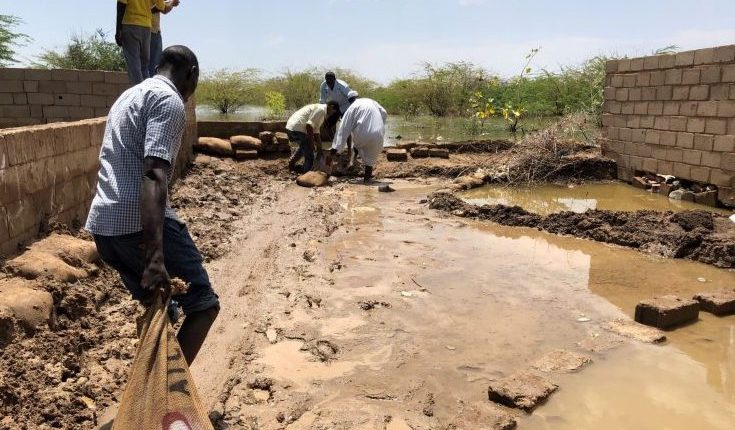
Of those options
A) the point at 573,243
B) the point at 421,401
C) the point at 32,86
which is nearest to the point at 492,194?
the point at 573,243

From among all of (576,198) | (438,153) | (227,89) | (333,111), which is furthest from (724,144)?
(227,89)

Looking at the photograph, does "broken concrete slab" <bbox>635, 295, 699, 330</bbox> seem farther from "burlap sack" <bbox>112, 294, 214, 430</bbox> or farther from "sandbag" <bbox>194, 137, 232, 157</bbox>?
"sandbag" <bbox>194, 137, 232, 157</bbox>

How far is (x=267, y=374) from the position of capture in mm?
3141

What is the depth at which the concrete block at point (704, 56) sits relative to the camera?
25.9 feet

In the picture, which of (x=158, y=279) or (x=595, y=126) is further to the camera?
(x=595, y=126)

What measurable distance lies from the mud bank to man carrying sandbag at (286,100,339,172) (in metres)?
2.79

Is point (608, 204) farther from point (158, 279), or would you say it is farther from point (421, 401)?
point (158, 279)

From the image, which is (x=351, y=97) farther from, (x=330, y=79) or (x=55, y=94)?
(x=55, y=94)

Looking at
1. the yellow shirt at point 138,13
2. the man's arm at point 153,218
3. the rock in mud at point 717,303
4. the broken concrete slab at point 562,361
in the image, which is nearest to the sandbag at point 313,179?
the yellow shirt at point 138,13

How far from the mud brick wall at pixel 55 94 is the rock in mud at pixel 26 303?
19.1ft

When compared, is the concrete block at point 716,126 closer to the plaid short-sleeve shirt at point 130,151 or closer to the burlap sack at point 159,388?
the plaid short-sleeve shirt at point 130,151

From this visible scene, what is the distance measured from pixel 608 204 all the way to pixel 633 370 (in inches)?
217

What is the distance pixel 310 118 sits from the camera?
9320 mm

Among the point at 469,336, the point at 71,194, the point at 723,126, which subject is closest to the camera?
the point at 469,336
